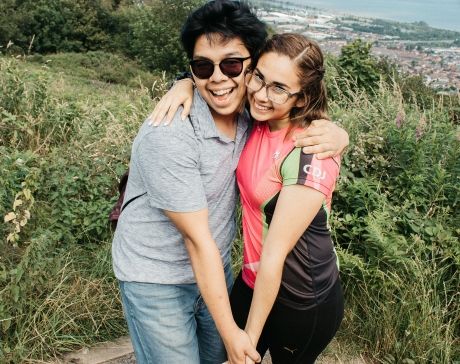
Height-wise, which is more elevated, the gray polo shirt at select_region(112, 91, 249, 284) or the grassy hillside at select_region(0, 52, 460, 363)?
the gray polo shirt at select_region(112, 91, 249, 284)

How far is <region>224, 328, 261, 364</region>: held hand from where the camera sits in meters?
1.77

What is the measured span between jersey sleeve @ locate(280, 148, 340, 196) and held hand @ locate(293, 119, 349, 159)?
0.07 ft

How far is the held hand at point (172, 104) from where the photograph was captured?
1.71 meters

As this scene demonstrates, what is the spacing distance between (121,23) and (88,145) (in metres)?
31.8

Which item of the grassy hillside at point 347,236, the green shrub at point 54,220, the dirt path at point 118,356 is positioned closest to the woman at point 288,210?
the dirt path at point 118,356

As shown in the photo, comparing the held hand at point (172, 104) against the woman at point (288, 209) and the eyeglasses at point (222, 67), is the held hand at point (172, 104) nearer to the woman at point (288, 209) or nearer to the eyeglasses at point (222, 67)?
the eyeglasses at point (222, 67)

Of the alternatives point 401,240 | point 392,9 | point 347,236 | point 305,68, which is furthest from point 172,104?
point 392,9

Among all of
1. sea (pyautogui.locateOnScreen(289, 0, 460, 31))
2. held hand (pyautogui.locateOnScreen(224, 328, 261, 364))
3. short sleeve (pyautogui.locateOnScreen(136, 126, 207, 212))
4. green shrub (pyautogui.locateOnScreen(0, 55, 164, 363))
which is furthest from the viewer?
sea (pyautogui.locateOnScreen(289, 0, 460, 31))

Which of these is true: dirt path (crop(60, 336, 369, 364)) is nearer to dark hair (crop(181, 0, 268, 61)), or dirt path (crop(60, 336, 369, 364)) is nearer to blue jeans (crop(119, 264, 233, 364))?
blue jeans (crop(119, 264, 233, 364))

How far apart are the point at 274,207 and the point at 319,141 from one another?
0.93ft

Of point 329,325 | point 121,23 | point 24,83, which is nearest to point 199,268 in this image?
point 329,325

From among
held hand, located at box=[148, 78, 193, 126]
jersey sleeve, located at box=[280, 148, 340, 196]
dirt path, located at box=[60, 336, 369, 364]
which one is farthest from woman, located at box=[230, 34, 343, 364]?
dirt path, located at box=[60, 336, 369, 364]

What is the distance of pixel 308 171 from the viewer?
5.45 feet

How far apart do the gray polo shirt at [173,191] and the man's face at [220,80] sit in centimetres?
5
